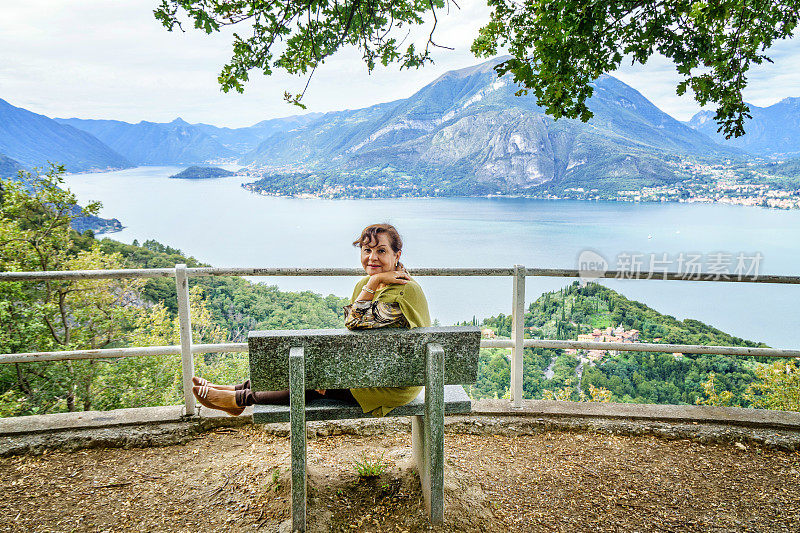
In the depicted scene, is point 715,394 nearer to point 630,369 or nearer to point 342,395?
point 630,369

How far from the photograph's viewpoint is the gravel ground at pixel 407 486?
2.33m

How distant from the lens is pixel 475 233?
2029 inches

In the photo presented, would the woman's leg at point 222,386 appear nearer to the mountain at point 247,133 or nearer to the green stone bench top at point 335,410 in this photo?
the green stone bench top at point 335,410

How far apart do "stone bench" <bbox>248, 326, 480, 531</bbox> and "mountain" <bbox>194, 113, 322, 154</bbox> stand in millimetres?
68563

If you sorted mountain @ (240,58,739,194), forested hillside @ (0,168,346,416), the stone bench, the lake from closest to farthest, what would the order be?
the stone bench < forested hillside @ (0,168,346,416) < the lake < mountain @ (240,58,739,194)

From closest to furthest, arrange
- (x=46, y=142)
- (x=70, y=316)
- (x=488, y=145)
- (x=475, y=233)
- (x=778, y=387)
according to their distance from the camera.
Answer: (x=70, y=316) < (x=778, y=387) < (x=46, y=142) < (x=475, y=233) < (x=488, y=145)

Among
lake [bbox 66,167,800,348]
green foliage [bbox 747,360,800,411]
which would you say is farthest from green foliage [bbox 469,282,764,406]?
lake [bbox 66,167,800,348]

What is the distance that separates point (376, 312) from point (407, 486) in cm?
101

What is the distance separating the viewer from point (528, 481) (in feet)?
9.04

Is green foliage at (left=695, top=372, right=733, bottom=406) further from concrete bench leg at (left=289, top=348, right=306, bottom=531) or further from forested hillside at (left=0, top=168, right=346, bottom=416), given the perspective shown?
concrete bench leg at (left=289, top=348, right=306, bottom=531)

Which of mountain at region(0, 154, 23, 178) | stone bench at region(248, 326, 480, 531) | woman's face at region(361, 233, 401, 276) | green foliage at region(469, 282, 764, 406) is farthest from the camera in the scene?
mountain at region(0, 154, 23, 178)

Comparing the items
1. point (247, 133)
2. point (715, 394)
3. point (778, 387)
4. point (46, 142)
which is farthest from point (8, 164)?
point (247, 133)

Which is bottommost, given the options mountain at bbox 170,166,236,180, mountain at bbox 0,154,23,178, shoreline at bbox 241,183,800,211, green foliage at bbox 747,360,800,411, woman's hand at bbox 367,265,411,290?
green foliage at bbox 747,360,800,411

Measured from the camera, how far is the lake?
3472cm
